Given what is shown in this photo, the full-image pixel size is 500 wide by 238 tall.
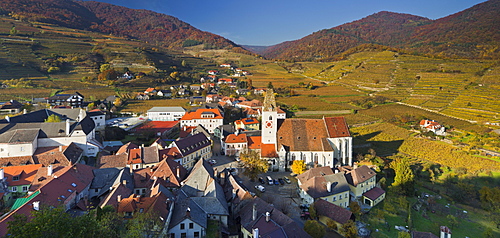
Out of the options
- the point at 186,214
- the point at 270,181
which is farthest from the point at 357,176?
the point at 186,214

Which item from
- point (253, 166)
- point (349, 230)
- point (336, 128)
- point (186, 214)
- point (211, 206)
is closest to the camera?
point (186, 214)

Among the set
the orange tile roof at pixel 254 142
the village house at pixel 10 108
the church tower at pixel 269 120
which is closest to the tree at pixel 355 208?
the church tower at pixel 269 120

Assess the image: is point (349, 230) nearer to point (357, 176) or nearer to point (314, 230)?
point (314, 230)

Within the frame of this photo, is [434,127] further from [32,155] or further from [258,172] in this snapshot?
[32,155]

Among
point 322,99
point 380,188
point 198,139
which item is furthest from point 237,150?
point 322,99

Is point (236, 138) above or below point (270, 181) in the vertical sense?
above

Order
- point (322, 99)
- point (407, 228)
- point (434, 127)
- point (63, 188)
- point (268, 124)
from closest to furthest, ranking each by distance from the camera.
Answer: point (63, 188) → point (407, 228) → point (268, 124) → point (434, 127) → point (322, 99)
